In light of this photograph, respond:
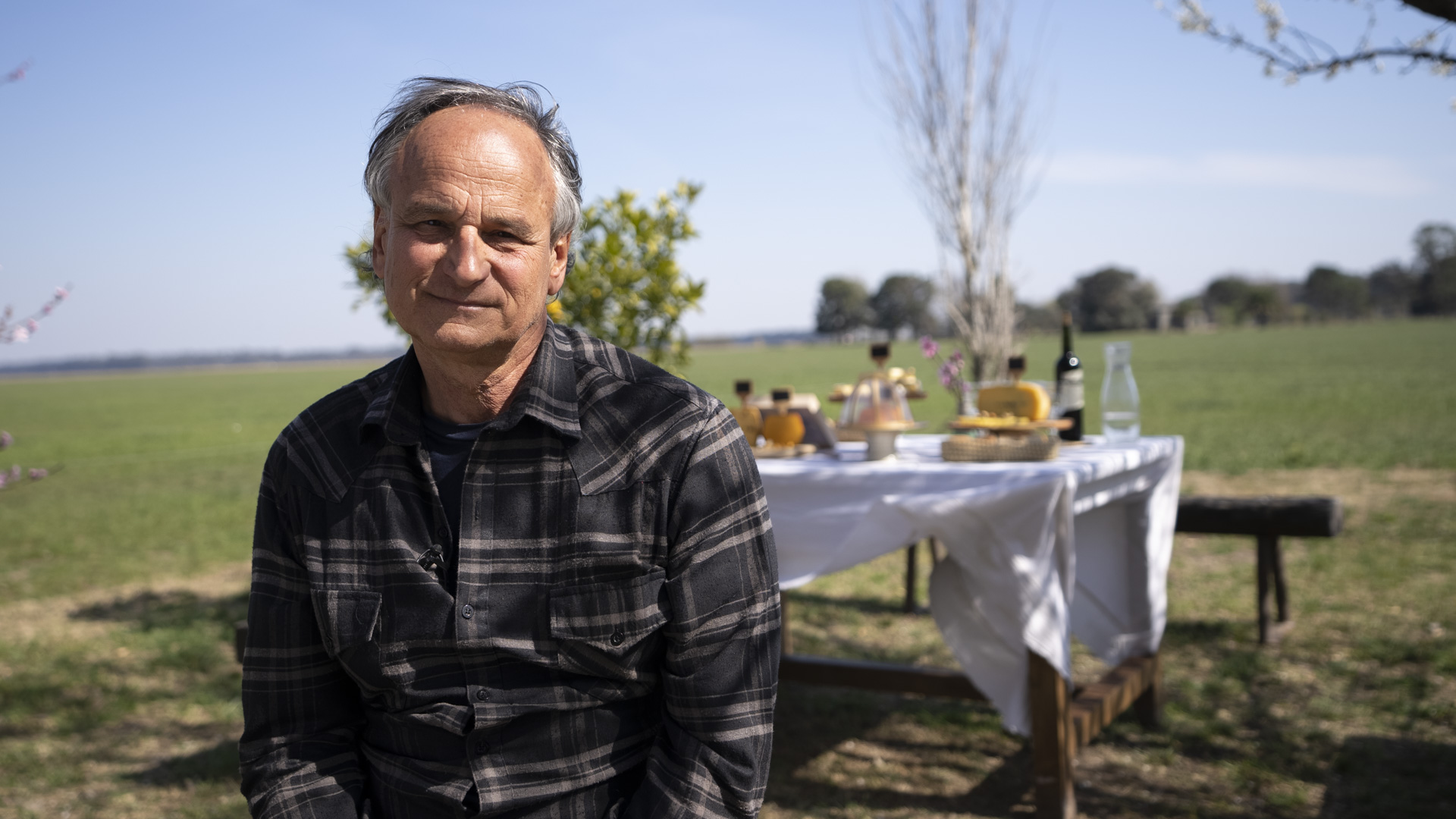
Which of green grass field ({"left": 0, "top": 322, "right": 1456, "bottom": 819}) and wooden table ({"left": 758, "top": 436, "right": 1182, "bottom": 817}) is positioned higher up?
wooden table ({"left": 758, "top": 436, "right": 1182, "bottom": 817})

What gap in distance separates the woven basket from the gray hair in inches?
81.2

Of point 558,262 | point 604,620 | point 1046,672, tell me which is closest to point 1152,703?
point 1046,672

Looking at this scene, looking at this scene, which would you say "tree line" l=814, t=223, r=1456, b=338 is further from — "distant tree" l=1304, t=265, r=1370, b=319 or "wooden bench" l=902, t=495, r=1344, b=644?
"wooden bench" l=902, t=495, r=1344, b=644

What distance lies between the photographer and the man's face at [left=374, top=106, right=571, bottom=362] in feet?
5.16

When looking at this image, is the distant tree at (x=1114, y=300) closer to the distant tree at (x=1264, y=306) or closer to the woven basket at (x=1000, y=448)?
the distant tree at (x=1264, y=306)

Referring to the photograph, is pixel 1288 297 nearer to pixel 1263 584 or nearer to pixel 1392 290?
pixel 1392 290

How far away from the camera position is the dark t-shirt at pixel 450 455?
1671 millimetres

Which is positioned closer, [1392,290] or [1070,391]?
[1070,391]

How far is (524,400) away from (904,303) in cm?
378

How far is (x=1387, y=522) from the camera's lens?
848 centimetres

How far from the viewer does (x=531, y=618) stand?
62.6 inches

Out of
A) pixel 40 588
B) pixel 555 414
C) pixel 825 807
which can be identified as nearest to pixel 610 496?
pixel 555 414

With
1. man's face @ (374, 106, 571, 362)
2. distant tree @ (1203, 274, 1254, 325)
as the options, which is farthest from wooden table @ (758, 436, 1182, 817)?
distant tree @ (1203, 274, 1254, 325)

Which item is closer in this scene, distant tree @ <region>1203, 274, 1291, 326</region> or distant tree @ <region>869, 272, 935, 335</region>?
distant tree @ <region>869, 272, 935, 335</region>
